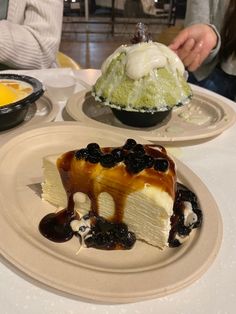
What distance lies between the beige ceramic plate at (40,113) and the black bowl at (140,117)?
189mm

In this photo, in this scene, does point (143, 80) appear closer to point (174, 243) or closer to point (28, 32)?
point (174, 243)

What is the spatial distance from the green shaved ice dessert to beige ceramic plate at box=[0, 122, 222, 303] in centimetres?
26

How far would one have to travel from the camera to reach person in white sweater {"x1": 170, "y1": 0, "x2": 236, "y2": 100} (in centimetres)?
148

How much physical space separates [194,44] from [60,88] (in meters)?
0.56

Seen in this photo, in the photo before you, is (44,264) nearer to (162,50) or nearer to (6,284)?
(6,284)

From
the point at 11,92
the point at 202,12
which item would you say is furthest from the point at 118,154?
the point at 202,12

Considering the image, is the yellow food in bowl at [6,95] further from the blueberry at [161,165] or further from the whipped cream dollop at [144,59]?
the blueberry at [161,165]

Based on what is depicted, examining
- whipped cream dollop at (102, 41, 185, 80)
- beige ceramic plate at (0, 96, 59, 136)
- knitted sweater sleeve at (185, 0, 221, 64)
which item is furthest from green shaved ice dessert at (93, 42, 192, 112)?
knitted sweater sleeve at (185, 0, 221, 64)

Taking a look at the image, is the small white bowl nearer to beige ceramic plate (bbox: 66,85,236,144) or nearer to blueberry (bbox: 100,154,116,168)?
beige ceramic plate (bbox: 66,85,236,144)

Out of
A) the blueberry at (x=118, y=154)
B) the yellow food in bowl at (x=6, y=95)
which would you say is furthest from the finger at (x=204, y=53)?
the blueberry at (x=118, y=154)

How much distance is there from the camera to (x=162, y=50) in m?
1.12

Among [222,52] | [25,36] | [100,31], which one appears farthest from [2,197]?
[100,31]

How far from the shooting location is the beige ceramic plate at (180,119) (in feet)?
3.58

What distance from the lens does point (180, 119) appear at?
1.23 m
